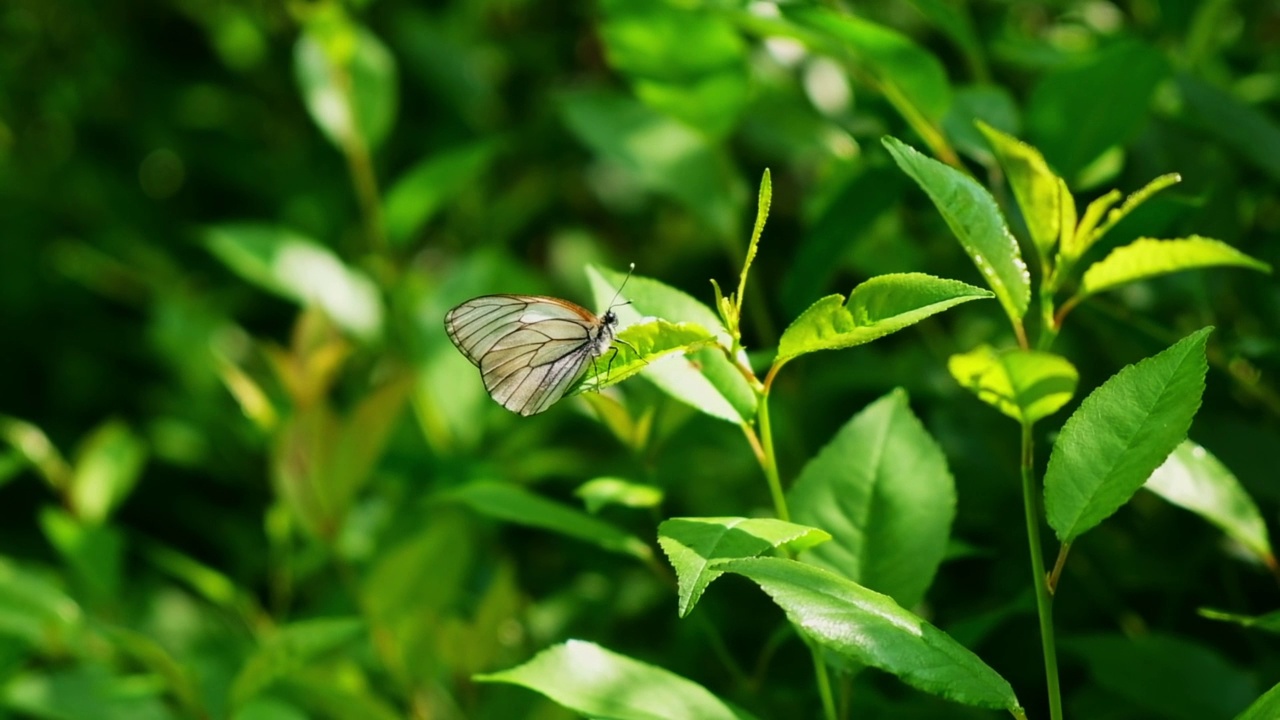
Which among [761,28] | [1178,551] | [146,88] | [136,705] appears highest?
[146,88]

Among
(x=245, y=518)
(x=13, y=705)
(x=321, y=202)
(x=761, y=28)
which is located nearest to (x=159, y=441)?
(x=245, y=518)

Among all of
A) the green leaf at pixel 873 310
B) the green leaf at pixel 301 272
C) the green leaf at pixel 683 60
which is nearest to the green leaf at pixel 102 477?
the green leaf at pixel 301 272

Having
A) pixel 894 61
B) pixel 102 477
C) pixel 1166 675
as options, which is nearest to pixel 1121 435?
pixel 1166 675

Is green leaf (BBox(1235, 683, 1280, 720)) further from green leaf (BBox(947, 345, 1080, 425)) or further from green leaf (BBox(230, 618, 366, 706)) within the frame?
green leaf (BBox(230, 618, 366, 706))

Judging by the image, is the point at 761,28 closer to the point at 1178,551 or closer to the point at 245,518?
the point at 1178,551

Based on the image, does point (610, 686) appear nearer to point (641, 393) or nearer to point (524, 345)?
point (524, 345)

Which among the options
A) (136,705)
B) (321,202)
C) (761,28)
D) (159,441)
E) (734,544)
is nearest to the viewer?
(734,544)

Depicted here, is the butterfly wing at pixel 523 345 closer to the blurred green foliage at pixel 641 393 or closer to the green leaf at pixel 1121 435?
the blurred green foliage at pixel 641 393
